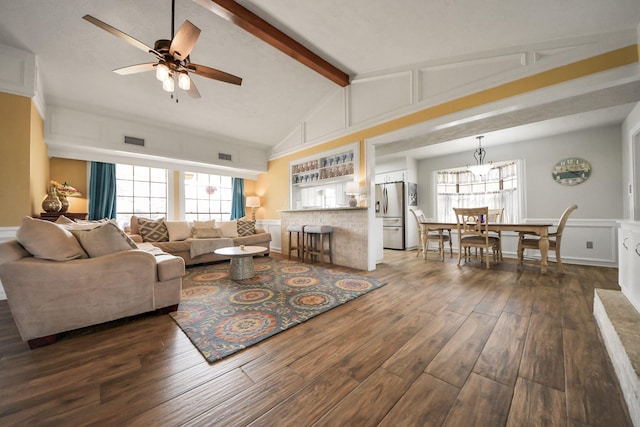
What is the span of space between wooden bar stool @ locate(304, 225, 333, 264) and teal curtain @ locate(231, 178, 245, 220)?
8.50 ft

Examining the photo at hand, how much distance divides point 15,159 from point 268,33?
3.48 meters

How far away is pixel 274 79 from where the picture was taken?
4.07m

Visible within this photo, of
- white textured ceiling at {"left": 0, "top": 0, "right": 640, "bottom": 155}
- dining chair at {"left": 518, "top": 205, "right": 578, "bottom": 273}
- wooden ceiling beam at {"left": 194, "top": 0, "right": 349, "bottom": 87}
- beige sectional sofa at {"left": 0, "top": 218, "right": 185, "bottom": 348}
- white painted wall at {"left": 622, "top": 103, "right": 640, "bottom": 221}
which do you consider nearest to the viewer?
beige sectional sofa at {"left": 0, "top": 218, "right": 185, "bottom": 348}

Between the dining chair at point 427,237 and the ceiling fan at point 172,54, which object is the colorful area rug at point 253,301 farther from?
the ceiling fan at point 172,54

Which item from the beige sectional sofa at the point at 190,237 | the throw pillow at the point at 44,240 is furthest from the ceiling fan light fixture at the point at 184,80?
the beige sectional sofa at the point at 190,237

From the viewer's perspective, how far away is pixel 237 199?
635 cm

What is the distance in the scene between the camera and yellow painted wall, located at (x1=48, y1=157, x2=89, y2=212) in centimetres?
412

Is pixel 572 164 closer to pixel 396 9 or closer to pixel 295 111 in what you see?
pixel 396 9

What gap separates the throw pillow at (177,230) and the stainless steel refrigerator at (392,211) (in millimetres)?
4731

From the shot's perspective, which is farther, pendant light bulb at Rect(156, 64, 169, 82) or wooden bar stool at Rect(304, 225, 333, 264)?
wooden bar stool at Rect(304, 225, 333, 264)

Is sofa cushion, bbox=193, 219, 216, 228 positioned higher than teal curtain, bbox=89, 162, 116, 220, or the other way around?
teal curtain, bbox=89, 162, 116, 220

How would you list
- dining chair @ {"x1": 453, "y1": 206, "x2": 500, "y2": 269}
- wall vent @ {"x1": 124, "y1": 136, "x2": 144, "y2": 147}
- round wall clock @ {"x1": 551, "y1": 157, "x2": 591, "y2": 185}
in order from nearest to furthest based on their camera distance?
1. dining chair @ {"x1": 453, "y1": 206, "x2": 500, "y2": 269}
2. round wall clock @ {"x1": 551, "y1": 157, "x2": 591, "y2": 185}
3. wall vent @ {"x1": 124, "y1": 136, "x2": 144, "y2": 147}

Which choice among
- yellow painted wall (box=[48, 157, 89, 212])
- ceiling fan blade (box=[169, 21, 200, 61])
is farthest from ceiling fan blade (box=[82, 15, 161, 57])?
yellow painted wall (box=[48, 157, 89, 212])

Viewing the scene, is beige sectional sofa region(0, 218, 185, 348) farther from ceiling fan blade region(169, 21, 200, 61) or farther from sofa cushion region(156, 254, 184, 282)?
ceiling fan blade region(169, 21, 200, 61)
